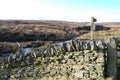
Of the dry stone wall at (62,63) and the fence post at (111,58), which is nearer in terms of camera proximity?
the dry stone wall at (62,63)

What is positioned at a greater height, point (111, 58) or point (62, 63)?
point (111, 58)

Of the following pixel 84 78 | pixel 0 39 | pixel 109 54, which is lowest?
pixel 0 39

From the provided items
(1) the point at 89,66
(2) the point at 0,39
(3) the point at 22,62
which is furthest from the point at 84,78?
(2) the point at 0,39

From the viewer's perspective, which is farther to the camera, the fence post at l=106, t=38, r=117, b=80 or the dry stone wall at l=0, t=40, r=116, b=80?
the fence post at l=106, t=38, r=117, b=80

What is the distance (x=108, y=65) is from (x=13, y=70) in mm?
3599

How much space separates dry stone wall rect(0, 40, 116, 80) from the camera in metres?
12.2

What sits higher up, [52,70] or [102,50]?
[102,50]

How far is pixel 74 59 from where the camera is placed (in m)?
12.7

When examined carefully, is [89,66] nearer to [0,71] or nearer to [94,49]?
[94,49]

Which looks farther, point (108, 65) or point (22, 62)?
point (22, 62)

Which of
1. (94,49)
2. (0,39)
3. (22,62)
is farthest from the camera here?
(0,39)

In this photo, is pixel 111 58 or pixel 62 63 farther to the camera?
pixel 62 63

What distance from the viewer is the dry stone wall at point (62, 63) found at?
1225 centimetres

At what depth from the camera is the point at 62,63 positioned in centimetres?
1284
